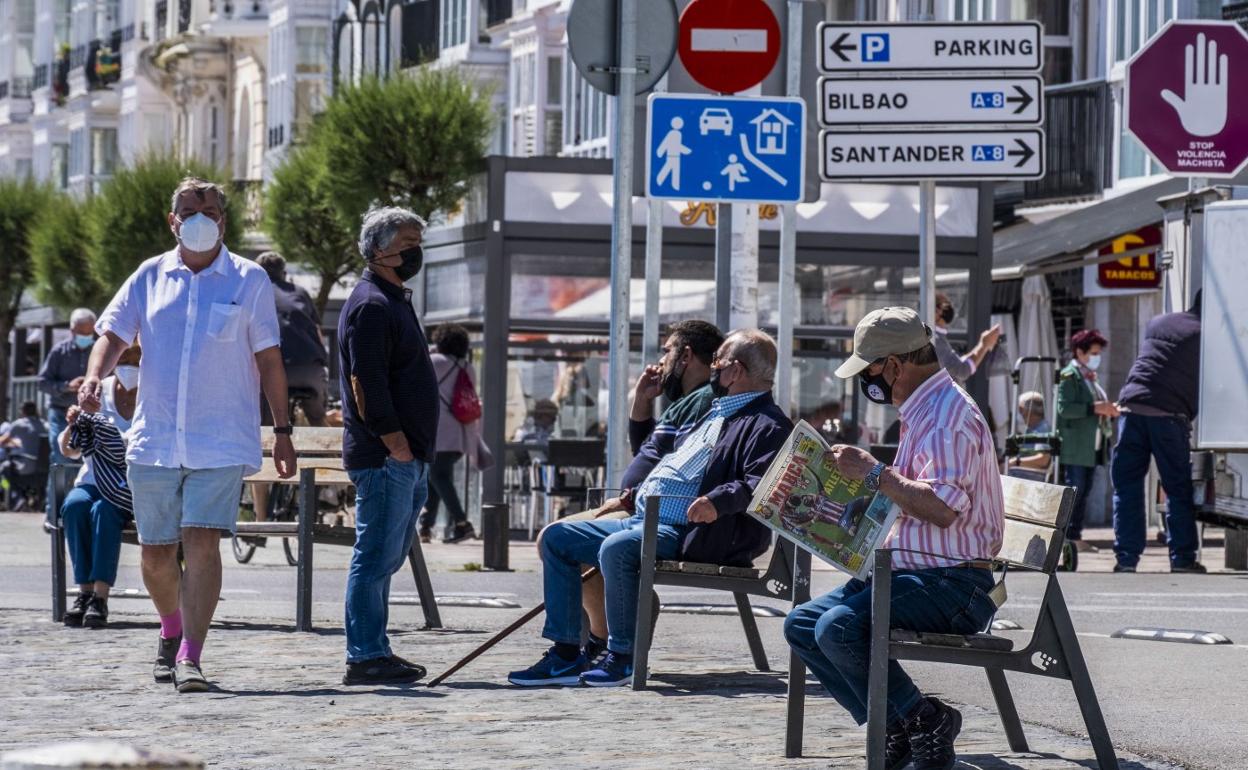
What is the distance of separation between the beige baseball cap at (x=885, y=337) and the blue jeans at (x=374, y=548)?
111 inches

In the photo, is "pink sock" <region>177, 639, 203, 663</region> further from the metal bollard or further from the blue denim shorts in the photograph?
the metal bollard

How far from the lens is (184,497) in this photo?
380 inches

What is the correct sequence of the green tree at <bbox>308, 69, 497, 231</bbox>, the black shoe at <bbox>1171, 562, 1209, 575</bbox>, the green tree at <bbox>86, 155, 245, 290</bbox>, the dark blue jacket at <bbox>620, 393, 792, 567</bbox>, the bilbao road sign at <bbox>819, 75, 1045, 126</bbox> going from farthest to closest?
the green tree at <bbox>86, 155, 245, 290</bbox>
the green tree at <bbox>308, 69, 497, 231</bbox>
the black shoe at <bbox>1171, 562, 1209, 575</bbox>
the bilbao road sign at <bbox>819, 75, 1045, 126</bbox>
the dark blue jacket at <bbox>620, 393, 792, 567</bbox>

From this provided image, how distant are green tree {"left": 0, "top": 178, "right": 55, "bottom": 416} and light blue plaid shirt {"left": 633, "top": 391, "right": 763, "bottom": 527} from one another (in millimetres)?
46034

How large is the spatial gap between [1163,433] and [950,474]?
10560mm

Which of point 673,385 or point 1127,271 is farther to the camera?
point 1127,271

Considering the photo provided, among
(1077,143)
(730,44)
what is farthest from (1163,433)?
(1077,143)

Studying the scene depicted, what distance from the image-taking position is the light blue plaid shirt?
375 inches

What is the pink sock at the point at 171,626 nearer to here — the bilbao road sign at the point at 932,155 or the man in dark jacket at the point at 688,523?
the man in dark jacket at the point at 688,523

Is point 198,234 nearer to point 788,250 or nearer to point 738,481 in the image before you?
point 738,481

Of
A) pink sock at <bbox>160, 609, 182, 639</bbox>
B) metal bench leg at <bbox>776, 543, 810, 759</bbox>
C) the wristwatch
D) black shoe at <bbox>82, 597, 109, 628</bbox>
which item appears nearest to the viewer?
the wristwatch

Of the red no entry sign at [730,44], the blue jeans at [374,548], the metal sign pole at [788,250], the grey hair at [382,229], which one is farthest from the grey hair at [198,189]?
the metal sign pole at [788,250]

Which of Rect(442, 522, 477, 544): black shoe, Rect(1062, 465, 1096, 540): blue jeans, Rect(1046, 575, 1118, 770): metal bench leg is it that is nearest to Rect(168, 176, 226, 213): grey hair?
Rect(1046, 575, 1118, 770): metal bench leg

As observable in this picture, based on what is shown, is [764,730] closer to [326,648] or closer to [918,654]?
[918,654]
